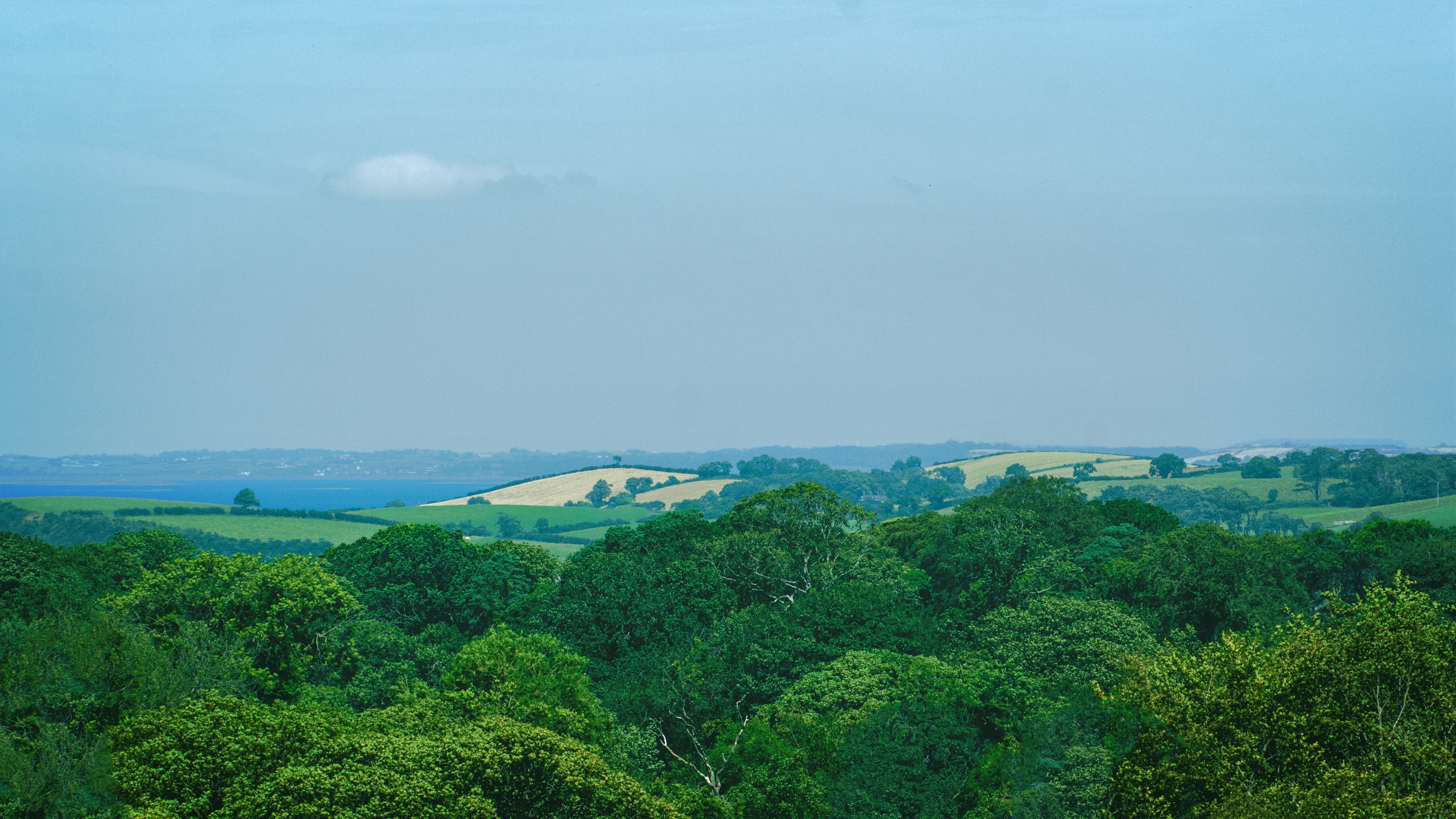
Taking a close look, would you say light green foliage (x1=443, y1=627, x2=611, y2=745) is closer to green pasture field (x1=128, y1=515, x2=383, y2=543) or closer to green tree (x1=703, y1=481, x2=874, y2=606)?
green tree (x1=703, y1=481, x2=874, y2=606)

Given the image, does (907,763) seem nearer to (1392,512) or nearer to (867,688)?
(867,688)

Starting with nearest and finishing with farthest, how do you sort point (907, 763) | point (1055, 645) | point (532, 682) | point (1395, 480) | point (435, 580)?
point (907, 763) < point (532, 682) < point (1055, 645) < point (435, 580) < point (1395, 480)

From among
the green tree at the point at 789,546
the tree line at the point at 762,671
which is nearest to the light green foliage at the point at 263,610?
the tree line at the point at 762,671

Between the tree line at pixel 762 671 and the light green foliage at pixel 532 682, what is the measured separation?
0.18 metres

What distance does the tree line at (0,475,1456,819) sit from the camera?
35.9m

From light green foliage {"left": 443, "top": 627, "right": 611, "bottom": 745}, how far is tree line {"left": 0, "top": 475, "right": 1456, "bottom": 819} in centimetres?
18

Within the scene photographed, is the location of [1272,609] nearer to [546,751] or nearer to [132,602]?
[546,751]

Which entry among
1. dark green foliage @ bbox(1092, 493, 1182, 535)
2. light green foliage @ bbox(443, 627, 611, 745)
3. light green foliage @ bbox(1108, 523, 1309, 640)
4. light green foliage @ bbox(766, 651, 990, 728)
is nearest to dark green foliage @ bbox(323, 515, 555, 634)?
light green foliage @ bbox(443, 627, 611, 745)

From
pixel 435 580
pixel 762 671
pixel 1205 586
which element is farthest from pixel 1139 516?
pixel 435 580

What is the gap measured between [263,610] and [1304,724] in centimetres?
5368

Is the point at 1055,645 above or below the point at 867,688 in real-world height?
above

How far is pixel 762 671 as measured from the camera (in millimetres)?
63656

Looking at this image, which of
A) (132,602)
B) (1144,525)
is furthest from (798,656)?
(1144,525)

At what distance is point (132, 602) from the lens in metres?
65.2
